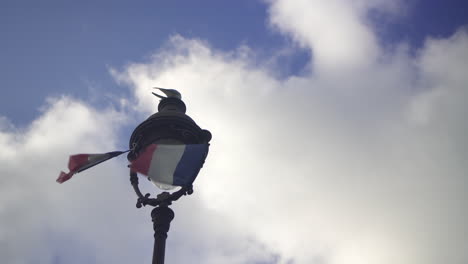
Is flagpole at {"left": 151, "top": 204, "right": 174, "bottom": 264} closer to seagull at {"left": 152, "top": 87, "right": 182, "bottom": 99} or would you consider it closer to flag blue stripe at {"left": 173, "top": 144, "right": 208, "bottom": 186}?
flag blue stripe at {"left": 173, "top": 144, "right": 208, "bottom": 186}

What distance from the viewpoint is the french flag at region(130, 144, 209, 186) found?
7.80 m

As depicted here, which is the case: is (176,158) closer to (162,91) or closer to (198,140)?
(198,140)

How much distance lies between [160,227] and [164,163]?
105 centimetres

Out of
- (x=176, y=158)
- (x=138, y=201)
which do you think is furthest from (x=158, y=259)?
(x=176, y=158)

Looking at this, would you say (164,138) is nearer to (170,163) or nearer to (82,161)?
(170,163)

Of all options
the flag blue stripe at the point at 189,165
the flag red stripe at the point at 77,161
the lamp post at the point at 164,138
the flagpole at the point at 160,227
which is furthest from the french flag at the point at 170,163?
the flag red stripe at the point at 77,161

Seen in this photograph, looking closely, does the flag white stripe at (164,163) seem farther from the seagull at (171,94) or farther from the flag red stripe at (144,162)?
the seagull at (171,94)

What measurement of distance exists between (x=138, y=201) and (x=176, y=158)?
93 centimetres

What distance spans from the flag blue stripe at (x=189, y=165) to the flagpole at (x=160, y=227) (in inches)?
19.4

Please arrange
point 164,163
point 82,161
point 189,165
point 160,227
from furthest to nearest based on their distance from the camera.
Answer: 1. point 82,161
2. point 189,165
3. point 164,163
4. point 160,227

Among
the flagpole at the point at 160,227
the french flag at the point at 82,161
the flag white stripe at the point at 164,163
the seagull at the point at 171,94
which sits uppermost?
the seagull at the point at 171,94

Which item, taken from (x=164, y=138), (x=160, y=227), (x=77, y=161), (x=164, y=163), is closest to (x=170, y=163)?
(x=164, y=163)

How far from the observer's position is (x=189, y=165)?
796 cm

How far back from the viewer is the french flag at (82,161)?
29.3 ft
